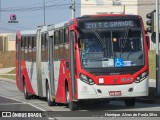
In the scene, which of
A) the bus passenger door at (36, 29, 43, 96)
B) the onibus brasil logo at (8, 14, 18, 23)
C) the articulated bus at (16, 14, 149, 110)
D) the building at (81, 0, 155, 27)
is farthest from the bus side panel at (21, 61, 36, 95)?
the building at (81, 0, 155, 27)

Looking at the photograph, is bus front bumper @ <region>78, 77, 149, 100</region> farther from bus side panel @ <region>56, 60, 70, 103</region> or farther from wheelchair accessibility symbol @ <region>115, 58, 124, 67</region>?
bus side panel @ <region>56, 60, 70, 103</region>

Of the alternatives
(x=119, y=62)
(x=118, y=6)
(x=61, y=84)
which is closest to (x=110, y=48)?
(x=119, y=62)

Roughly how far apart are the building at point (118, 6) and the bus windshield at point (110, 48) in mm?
92459

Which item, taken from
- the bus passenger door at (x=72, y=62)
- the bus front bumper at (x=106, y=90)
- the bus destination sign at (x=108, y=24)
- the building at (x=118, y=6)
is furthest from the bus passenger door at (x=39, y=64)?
the building at (x=118, y=6)

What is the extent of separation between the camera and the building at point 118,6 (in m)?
115

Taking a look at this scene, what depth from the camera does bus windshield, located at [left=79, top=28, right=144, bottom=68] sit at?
19234 mm

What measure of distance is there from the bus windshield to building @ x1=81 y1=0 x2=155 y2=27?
303 ft

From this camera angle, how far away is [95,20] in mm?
19750

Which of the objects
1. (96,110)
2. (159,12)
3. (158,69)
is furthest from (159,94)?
(96,110)

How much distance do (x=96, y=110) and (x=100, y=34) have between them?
8.66 ft

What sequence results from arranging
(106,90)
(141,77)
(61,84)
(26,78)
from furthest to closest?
(26,78) → (61,84) → (141,77) → (106,90)

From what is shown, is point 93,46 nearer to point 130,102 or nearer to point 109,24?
point 109,24

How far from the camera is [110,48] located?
19359 millimetres

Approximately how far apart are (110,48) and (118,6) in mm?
99297
